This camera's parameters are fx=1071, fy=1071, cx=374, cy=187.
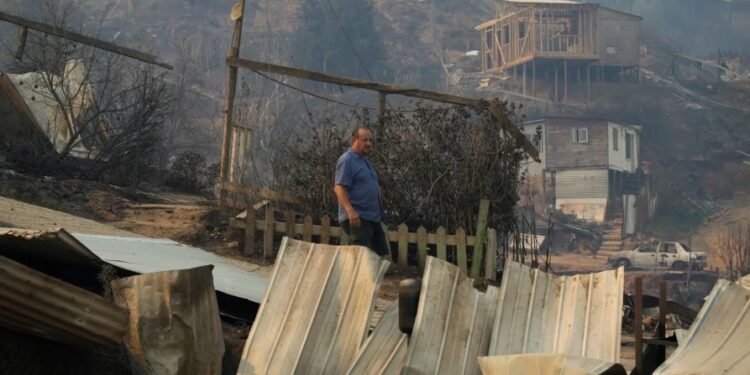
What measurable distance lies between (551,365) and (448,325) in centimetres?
105

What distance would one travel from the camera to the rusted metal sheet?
624 cm

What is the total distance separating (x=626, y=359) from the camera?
A: 27.4 ft

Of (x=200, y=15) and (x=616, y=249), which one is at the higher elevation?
(x=200, y=15)

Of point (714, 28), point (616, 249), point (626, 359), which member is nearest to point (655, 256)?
point (616, 249)

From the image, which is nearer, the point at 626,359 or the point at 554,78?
the point at 626,359

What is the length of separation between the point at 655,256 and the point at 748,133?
3219 cm

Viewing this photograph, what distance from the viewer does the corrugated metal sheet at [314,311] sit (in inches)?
257

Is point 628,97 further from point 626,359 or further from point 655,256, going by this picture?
point 626,359

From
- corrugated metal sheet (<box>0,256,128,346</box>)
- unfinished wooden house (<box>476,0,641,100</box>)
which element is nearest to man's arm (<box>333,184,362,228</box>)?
corrugated metal sheet (<box>0,256,128,346</box>)

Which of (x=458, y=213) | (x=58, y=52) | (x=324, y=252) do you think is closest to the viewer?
(x=324, y=252)

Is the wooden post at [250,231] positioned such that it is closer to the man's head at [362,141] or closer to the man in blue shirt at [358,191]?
the man in blue shirt at [358,191]

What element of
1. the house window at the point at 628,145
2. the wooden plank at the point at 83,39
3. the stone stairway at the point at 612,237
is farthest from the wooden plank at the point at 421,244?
the house window at the point at 628,145

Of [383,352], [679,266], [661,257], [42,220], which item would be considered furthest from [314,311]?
[661,257]

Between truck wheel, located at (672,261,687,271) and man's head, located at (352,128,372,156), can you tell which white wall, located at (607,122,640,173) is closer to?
truck wheel, located at (672,261,687,271)
